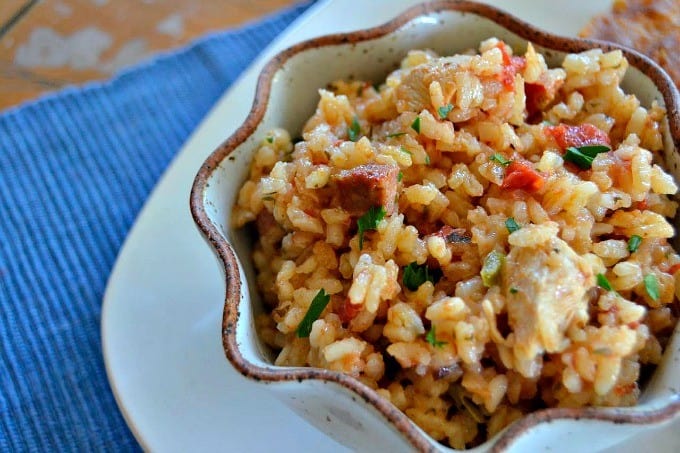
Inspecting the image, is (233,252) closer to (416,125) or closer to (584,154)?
(416,125)

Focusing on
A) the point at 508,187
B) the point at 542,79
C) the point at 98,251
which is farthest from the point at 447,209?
the point at 98,251

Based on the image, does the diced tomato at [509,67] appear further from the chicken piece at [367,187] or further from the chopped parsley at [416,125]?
the chicken piece at [367,187]

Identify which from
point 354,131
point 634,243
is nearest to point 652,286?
point 634,243

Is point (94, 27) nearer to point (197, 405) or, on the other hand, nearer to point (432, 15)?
point (432, 15)

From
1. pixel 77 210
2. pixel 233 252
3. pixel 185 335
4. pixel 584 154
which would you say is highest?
pixel 584 154

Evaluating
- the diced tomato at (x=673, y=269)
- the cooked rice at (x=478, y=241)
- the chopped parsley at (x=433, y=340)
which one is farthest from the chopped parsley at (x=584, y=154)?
the chopped parsley at (x=433, y=340)

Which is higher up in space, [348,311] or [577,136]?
[577,136]
